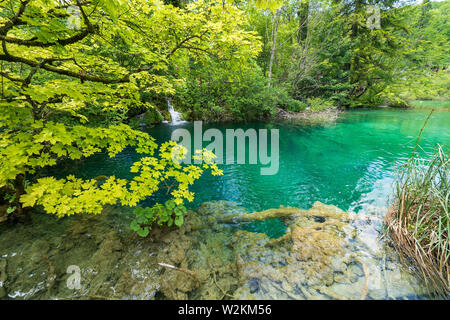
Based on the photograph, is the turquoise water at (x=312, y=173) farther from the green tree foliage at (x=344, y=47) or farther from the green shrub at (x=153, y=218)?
the green tree foliage at (x=344, y=47)

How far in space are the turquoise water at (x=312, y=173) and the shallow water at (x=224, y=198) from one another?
0.03 m

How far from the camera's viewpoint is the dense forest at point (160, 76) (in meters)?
1.96

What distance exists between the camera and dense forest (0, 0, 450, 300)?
1955 millimetres

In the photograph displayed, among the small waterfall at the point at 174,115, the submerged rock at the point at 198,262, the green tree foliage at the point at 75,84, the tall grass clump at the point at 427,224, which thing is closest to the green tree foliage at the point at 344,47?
the small waterfall at the point at 174,115

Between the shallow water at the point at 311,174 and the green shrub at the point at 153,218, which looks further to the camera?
the shallow water at the point at 311,174

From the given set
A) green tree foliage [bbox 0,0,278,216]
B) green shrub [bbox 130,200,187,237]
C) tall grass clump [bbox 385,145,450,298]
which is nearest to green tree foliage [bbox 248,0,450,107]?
green tree foliage [bbox 0,0,278,216]

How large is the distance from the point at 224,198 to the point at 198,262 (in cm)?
213

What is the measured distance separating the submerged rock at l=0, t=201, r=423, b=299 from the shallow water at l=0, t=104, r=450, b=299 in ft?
0.05

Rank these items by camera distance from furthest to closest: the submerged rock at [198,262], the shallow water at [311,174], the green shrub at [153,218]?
the shallow water at [311,174], the green shrub at [153,218], the submerged rock at [198,262]

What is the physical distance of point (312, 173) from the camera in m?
5.86

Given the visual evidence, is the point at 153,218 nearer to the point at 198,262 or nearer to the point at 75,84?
the point at 198,262

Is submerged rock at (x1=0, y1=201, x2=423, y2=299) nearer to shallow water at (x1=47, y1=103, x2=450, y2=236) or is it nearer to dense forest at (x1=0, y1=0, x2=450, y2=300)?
dense forest at (x1=0, y1=0, x2=450, y2=300)
